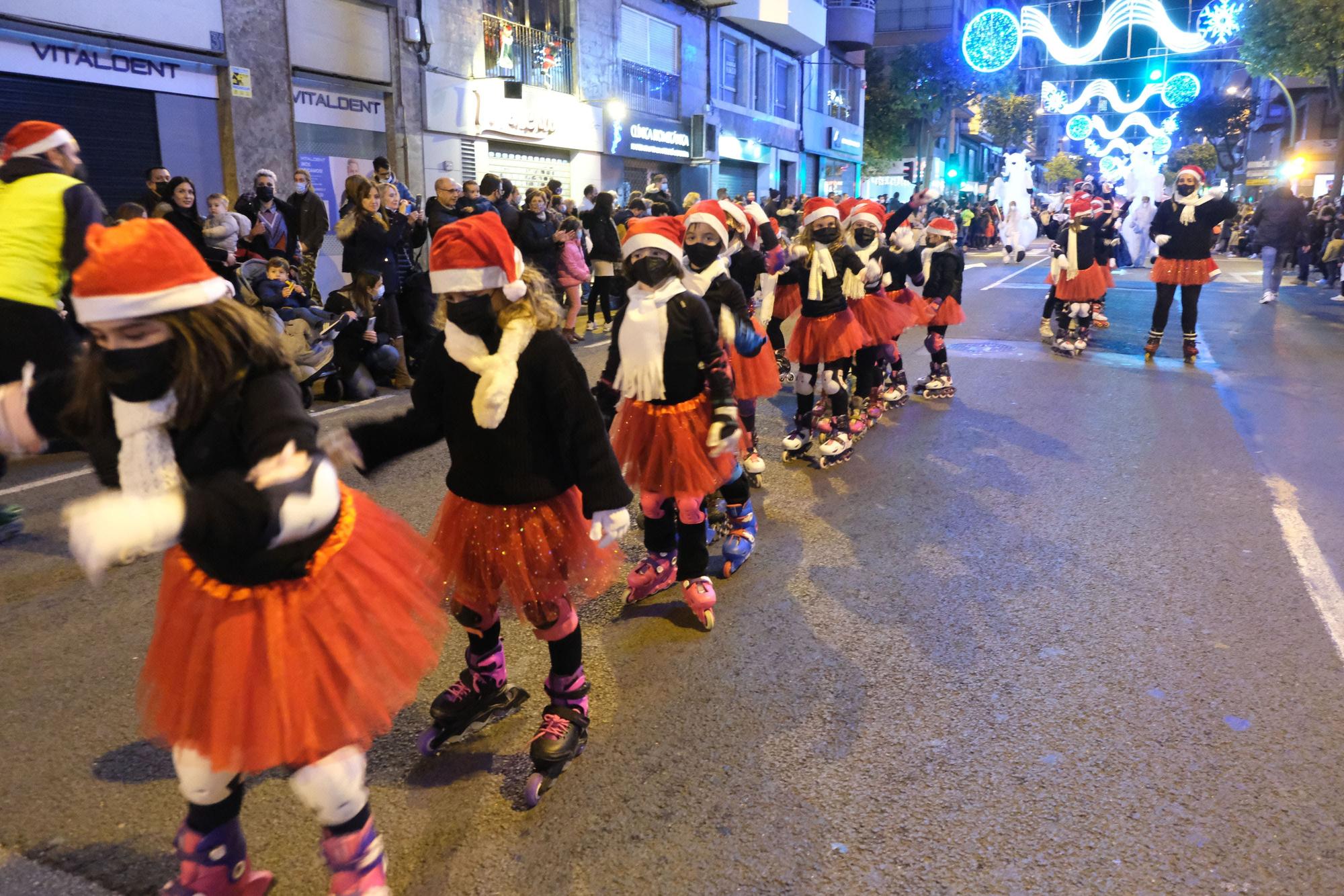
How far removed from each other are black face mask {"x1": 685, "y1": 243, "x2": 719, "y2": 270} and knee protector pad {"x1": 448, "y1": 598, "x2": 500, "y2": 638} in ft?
8.48

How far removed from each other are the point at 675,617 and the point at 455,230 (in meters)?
2.36

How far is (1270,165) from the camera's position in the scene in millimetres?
51344

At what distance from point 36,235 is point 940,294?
7.76 meters

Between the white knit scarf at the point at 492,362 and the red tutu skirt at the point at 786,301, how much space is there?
19.8 ft

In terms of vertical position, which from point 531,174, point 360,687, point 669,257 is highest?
point 531,174

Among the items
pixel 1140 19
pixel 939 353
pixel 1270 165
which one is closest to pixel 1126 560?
pixel 939 353

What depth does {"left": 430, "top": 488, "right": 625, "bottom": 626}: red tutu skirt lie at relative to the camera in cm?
301

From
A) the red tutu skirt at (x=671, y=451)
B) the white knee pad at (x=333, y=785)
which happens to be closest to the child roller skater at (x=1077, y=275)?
the red tutu skirt at (x=671, y=451)

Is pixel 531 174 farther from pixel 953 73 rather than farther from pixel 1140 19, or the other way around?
pixel 953 73

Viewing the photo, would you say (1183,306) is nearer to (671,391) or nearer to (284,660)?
(671,391)

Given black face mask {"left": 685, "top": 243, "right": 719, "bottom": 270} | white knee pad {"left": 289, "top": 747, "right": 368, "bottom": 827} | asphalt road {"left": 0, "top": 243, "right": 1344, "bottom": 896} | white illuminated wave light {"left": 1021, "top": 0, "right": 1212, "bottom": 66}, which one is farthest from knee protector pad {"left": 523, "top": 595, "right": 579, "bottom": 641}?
white illuminated wave light {"left": 1021, "top": 0, "right": 1212, "bottom": 66}

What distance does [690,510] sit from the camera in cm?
445

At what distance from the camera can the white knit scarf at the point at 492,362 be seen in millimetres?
2850

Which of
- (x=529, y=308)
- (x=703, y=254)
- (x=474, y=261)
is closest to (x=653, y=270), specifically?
(x=703, y=254)
